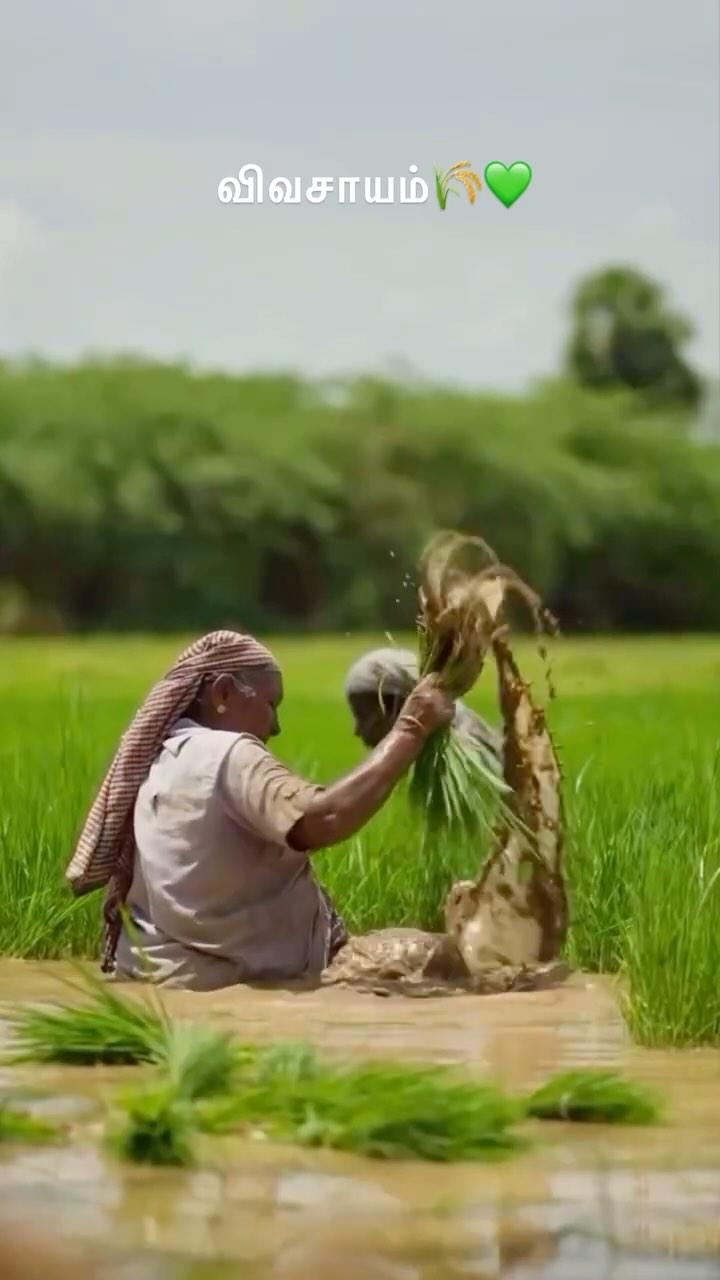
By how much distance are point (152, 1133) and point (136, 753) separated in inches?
84.3

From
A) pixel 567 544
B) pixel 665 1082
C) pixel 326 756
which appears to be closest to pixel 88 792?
pixel 665 1082

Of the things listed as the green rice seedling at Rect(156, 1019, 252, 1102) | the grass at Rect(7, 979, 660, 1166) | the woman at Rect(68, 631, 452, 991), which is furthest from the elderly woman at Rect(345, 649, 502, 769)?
the green rice seedling at Rect(156, 1019, 252, 1102)

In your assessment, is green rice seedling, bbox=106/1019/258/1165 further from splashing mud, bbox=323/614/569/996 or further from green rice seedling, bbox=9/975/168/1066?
splashing mud, bbox=323/614/569/996

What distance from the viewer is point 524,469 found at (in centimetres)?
4059

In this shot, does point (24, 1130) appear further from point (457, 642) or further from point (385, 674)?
point (385, 674)

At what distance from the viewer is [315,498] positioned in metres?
37.8

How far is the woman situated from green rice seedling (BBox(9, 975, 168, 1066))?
2.57ft

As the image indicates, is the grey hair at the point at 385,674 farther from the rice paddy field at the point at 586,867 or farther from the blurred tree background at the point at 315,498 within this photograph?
the blurred tree background at the point at 315,498

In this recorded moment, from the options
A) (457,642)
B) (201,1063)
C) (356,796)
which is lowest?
(201,1063)

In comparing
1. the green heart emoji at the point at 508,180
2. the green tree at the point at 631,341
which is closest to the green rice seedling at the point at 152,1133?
the green heart emoji at the point at 508,180

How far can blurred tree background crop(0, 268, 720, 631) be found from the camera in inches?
1420

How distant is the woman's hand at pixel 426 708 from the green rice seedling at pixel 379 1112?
1.47m

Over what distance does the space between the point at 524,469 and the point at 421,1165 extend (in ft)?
116

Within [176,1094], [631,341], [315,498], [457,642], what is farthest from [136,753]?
[631,341]
